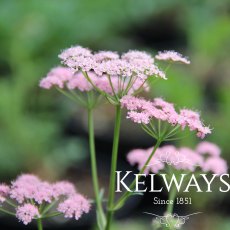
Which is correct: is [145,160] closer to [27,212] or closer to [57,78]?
[57,78]

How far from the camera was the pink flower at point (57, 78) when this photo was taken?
176 centimetres

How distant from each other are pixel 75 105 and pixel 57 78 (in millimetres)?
3550

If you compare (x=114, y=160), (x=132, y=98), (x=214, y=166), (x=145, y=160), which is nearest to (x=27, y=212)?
(x=114, y=160)

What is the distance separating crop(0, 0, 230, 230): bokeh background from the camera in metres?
4.22

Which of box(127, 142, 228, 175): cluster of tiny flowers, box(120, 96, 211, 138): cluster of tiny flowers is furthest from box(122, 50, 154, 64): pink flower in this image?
box(127, 142, 228, 175): cluster of tiny flowers

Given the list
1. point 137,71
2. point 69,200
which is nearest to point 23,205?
point 69,200

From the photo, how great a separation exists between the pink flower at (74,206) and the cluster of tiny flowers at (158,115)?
0.26 meters

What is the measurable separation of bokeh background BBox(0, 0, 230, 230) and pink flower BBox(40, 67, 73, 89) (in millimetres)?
2211

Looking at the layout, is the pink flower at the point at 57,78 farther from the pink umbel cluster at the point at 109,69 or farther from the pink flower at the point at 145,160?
the pink flower at the point at 145,160

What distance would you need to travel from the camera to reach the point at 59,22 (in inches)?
229

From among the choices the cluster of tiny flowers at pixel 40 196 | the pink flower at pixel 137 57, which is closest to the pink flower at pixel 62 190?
the cluster of tiny flowers at pixel 40 196

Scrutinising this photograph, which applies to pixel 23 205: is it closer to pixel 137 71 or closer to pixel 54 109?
pixel 137 71

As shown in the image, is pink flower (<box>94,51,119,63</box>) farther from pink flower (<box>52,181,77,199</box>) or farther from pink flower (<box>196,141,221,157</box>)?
pink flower (<box>196,141,221,157</box>)

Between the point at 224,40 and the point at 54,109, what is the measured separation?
1549mm
